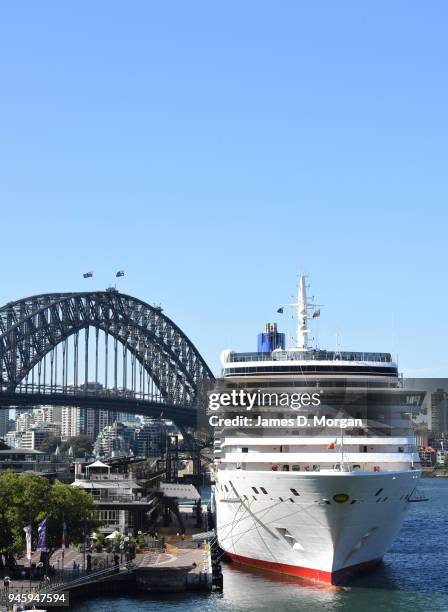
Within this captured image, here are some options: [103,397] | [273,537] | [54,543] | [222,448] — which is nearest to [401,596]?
[273,537]

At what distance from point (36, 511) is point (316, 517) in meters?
15.7

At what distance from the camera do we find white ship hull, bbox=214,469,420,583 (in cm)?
6144

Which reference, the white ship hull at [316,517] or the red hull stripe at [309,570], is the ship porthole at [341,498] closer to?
the white ship hull at [316,517]

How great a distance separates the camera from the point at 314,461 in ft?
211

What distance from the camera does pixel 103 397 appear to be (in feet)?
570

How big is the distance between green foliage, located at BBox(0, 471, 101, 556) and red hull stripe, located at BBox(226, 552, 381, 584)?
31.9 ft

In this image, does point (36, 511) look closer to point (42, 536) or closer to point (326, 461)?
point (42, 536)

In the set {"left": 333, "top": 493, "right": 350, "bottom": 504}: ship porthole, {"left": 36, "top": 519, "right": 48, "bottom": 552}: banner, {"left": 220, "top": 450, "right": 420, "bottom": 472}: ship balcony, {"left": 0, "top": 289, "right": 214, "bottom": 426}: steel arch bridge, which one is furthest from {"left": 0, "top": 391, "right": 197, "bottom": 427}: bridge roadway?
{"left": 333, "top": 493, "right": 350, "bottom": 504}: ship porthole

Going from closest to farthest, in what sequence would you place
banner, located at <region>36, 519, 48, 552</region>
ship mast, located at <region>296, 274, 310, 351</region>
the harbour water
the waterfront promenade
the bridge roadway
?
the harbour water < banner, located at <region>36, 519, 48, 552</region> < the waterfront promenade < ship mast, located at <region>296, 274, 310, 351</region> < the bridge roadway

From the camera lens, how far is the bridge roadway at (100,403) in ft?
525

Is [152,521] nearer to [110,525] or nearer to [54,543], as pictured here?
[110,525]

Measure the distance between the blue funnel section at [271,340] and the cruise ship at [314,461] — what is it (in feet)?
23.9

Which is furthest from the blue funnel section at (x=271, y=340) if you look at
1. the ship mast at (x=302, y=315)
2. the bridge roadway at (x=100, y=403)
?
the bridge roadway at (x=100, y=403)

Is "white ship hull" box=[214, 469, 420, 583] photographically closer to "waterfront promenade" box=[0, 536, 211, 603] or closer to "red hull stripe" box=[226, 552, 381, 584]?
"red hull stripe" box=[226, 552, 381, 584]
